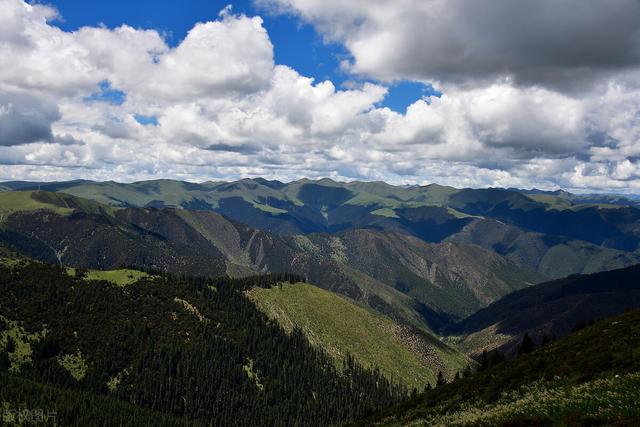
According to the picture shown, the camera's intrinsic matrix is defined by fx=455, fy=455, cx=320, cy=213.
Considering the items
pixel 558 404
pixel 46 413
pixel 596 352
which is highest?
pixel 558 404

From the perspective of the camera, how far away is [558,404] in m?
43.4

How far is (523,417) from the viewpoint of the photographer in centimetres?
4091

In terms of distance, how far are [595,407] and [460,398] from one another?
52109 millimetres

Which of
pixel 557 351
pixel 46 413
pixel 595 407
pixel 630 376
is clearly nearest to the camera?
pixel 595 407

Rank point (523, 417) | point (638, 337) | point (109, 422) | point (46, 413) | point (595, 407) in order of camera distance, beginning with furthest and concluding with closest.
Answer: point (109, 422)
point (46, 413)
point (638, 337)
point (523, 417)
point (595, 407)

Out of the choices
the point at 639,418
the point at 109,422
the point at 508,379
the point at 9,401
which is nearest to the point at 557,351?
the point at 508,379

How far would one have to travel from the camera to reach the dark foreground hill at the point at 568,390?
37156mm

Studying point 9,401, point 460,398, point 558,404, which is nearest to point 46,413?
point 9,401

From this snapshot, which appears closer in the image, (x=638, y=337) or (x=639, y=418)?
(x=639, y=418)

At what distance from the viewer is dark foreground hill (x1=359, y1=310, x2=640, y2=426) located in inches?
1463

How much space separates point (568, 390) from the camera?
51.3 m

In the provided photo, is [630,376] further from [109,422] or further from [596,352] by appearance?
[109,422]

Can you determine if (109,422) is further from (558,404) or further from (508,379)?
(558,404)

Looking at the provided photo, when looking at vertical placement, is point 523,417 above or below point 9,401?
above
